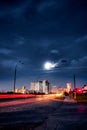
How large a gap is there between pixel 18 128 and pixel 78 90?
70.7 m

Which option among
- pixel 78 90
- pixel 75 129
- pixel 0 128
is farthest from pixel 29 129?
pixel 78 90

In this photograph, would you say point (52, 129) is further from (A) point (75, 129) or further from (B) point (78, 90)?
(B) point (78, 90)

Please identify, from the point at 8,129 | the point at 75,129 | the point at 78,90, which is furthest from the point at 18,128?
the point at 78,90

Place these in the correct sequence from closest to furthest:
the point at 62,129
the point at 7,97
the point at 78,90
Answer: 1. the point at 62,129
2. the point at 7,97
3. the point at 78,90

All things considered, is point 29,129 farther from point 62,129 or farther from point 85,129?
point 85,129

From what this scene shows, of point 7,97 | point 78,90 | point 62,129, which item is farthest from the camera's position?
point 78,90

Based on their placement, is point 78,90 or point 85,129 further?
point 78,90

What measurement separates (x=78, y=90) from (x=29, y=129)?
71.0m

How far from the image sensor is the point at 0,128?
363 inches

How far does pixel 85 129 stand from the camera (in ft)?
29.3

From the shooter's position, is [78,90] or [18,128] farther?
[78,90]

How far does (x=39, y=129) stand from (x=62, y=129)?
2.88 feet

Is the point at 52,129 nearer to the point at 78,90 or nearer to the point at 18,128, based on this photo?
the point at 18,128

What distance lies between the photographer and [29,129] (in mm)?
8953
